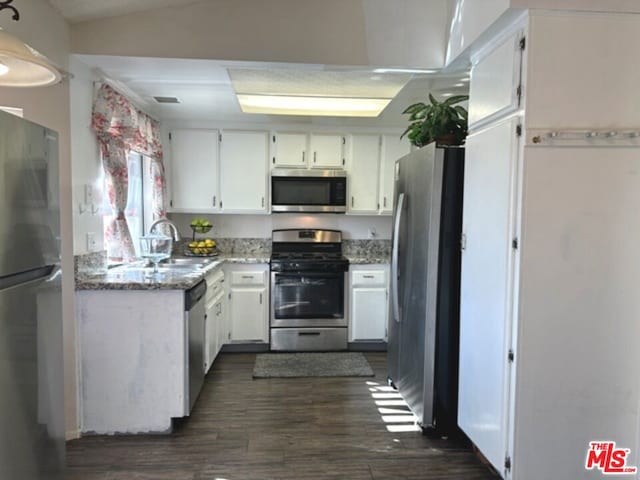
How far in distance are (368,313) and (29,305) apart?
3117 millimetres

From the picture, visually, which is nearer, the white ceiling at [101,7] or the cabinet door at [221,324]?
the white ceiling at [101,7]

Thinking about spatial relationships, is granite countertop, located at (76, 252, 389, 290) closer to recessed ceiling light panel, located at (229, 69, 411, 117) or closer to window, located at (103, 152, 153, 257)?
window, located at (103, 152, 153, 257)

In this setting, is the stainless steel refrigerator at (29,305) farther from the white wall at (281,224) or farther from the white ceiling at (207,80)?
the white wall at (281,224)

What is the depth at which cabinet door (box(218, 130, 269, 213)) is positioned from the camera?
4.22m

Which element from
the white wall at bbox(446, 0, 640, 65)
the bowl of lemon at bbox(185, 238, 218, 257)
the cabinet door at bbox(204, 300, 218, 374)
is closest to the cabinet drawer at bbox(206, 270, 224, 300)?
the cabinet door at bbox(204, 300, 218, 374)

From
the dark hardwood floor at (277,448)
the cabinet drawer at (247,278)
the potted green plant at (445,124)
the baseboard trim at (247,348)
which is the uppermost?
the potted green plant at (445,124)

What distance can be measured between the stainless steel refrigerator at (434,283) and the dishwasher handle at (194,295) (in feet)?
4.72

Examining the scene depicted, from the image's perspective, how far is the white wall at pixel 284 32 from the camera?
94.5 inches

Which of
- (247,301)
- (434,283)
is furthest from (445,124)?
(247,301)

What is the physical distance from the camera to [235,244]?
460 cm

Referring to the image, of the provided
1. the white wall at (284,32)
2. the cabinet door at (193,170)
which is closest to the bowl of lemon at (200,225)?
the cabinet door at (193,170)

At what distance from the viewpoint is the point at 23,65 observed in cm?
125

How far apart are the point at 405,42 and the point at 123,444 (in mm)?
2973

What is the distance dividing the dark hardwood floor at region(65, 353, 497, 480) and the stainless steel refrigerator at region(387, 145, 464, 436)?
26 cm
